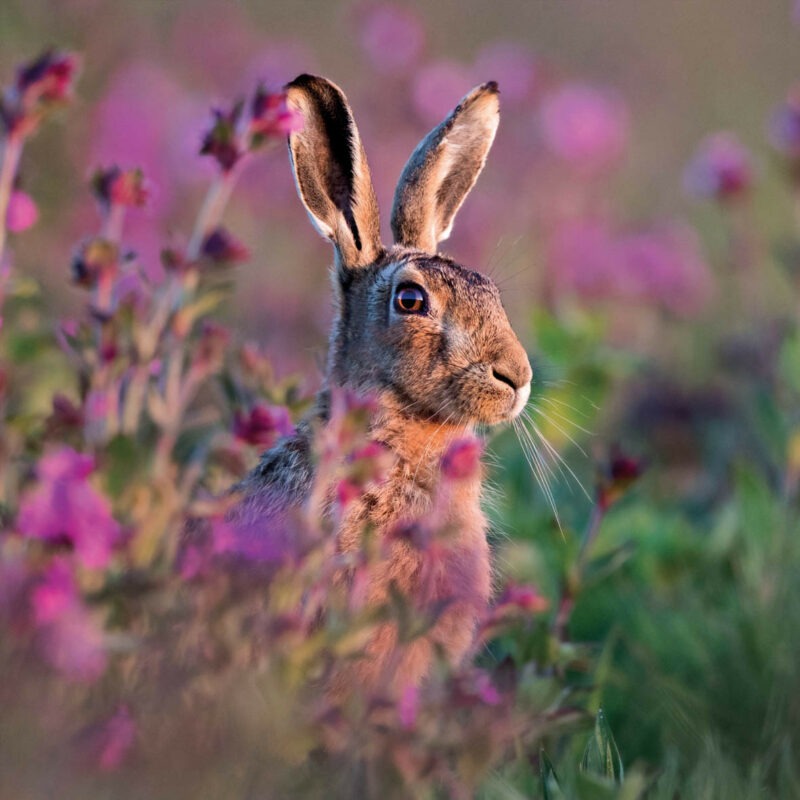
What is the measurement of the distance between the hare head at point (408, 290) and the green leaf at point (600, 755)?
1.11m

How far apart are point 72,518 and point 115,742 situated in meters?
0.37

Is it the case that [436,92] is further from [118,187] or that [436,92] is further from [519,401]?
[118,187]

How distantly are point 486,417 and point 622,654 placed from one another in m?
1.46

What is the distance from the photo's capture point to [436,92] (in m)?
7.80

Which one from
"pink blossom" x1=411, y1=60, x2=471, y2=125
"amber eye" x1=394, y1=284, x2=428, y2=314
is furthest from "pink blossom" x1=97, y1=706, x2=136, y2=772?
"pink blossom" x1=411, y1=60, x2=471, y2=125

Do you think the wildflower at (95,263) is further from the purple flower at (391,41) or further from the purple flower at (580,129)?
the purple flower at (580,129)

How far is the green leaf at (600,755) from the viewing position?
10.3 ft

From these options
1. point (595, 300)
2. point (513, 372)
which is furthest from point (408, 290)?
point (595, 300)

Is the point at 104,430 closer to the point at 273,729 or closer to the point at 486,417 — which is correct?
the point at 273,729

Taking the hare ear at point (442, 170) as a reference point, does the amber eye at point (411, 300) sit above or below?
below

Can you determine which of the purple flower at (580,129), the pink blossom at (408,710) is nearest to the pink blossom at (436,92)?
the purple flower at (580,129)

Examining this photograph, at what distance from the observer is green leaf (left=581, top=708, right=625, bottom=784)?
Result: 3.14 m

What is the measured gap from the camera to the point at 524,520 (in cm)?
Result: 568

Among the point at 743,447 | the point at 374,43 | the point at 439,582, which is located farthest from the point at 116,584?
the point at 374,43
